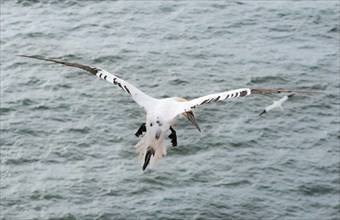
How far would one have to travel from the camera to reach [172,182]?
58906 millimetres

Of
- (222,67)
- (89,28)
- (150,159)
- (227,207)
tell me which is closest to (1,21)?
(89,28)

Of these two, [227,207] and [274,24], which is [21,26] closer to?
[274,24]

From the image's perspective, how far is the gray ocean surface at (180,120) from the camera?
2267 inches

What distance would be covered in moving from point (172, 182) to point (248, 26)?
21704 millimetres

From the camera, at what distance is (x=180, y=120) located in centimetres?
6381

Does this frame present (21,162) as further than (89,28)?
No

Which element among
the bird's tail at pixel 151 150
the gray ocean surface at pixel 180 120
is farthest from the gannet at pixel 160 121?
the gray ocean surface at pixel 180 120

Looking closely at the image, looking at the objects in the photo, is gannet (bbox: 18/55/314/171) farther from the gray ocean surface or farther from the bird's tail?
the gray ocean surface

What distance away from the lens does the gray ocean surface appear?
→ 57.6 m

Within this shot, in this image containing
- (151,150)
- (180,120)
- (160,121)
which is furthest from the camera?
(180,120)

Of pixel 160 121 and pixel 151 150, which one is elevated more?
pixel 160 121

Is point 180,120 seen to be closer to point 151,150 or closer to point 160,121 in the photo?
point 151,150

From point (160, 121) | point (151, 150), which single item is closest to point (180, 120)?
point (151, 150)

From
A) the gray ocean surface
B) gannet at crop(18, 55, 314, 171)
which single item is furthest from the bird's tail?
the gray ocean surface
